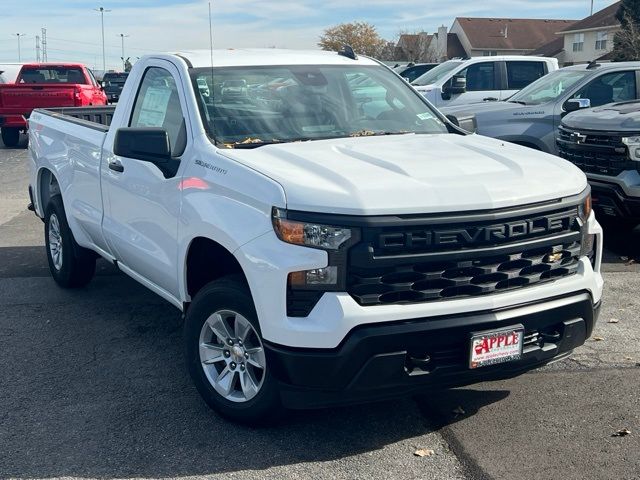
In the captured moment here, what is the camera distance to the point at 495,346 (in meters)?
3.86

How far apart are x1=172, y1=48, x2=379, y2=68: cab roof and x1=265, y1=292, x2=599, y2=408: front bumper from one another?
2.21 meters

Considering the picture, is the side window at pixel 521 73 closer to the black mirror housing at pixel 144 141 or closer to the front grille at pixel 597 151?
the front grille at pixel 597 151

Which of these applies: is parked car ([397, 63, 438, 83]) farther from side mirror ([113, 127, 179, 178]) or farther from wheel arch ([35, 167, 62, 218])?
side mirror ([113, 127, 179, 178])

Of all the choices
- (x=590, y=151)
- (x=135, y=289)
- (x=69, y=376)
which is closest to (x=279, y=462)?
(x=69, y=376)

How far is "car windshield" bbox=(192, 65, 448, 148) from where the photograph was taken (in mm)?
4875

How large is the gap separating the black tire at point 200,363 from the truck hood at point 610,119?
201 inches

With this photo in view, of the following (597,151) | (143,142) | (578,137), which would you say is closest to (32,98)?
(578,137)

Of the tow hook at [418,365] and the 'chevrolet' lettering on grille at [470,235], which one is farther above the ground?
the 'chevrolet' lettering on grille at [470,235]

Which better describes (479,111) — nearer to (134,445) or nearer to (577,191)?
(577,191)

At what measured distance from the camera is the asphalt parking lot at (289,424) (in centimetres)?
390

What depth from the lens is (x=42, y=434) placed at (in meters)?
4.30

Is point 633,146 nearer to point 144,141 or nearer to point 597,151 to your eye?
point 597,151

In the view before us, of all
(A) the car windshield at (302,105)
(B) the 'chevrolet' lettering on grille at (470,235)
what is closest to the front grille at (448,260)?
(B) the 'chevrolet' lettering on grille at (470,235)

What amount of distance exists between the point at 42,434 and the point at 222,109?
6.84 feet
